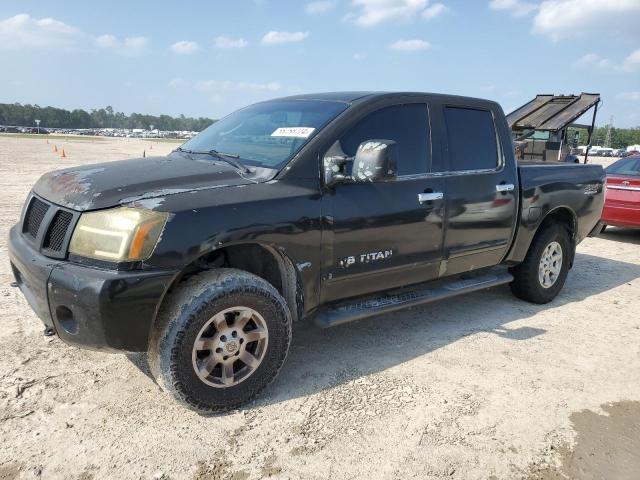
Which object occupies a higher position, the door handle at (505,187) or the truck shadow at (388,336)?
the door handle at (505,187)

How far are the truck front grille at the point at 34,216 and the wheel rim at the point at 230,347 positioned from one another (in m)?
1.19

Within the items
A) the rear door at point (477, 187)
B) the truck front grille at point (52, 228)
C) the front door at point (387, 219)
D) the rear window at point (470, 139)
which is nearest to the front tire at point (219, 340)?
the front door at point (387, 219)

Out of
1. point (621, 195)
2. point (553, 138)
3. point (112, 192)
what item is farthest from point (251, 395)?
point (553, 138)

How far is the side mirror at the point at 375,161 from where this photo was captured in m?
3.02

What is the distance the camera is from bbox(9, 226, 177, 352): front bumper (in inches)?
98.0

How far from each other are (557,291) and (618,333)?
0.87m

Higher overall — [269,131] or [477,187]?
[269,131]

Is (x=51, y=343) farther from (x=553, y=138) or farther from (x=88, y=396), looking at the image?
(x=553, y=138)

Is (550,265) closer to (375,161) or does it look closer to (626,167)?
(375,161)

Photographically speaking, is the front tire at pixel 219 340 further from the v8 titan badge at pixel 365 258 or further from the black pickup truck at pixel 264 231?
the v8 titan badge at pixel 365 258

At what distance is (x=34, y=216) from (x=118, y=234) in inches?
37.4

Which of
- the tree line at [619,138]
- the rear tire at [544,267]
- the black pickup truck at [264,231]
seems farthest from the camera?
the tree line at [619,138]

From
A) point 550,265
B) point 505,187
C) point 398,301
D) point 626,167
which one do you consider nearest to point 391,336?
point 398,301

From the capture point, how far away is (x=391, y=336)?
4.10 metres
